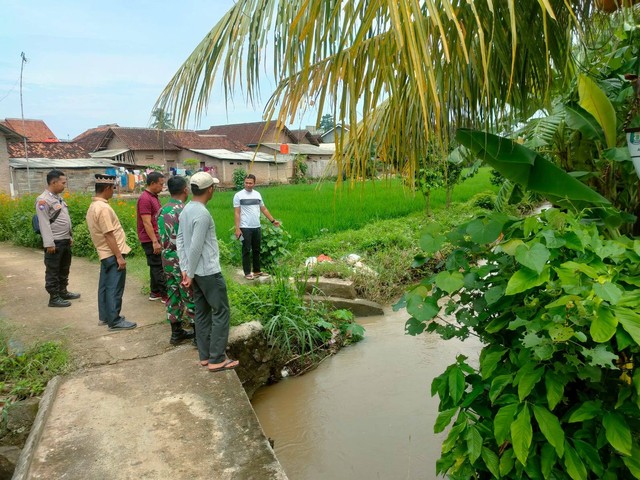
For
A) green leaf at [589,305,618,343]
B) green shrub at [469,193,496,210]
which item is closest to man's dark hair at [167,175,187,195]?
green leaf at [589,305,618,343]

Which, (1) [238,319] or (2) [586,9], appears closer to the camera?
(2) [586,9]

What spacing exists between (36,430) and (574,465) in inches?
105

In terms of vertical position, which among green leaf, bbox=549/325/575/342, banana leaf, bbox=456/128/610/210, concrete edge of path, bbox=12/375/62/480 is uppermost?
banana leaf, bbox=456/128/610/210

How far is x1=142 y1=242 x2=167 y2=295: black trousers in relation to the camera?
5.10 m

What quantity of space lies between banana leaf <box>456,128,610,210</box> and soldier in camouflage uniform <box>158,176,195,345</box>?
2.41m

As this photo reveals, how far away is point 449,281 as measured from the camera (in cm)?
197

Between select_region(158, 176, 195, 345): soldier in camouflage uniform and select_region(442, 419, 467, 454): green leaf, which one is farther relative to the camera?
select_region(158, 176, 195, 345): soldier in camouflage uniform

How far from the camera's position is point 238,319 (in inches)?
172

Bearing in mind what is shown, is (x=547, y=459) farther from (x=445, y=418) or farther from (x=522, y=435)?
(x=445, y=418)

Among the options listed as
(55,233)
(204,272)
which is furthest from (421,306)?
(55,233)

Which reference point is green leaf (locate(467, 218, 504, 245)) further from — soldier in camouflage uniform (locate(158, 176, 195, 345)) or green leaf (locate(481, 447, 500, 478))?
soldier in camouflage uniform (locate(158, 176, 195, 345))

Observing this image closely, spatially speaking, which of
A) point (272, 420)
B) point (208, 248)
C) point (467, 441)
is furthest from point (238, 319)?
point (467, 441)

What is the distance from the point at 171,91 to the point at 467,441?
1.93 m

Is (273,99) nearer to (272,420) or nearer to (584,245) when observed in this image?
(584,245)
